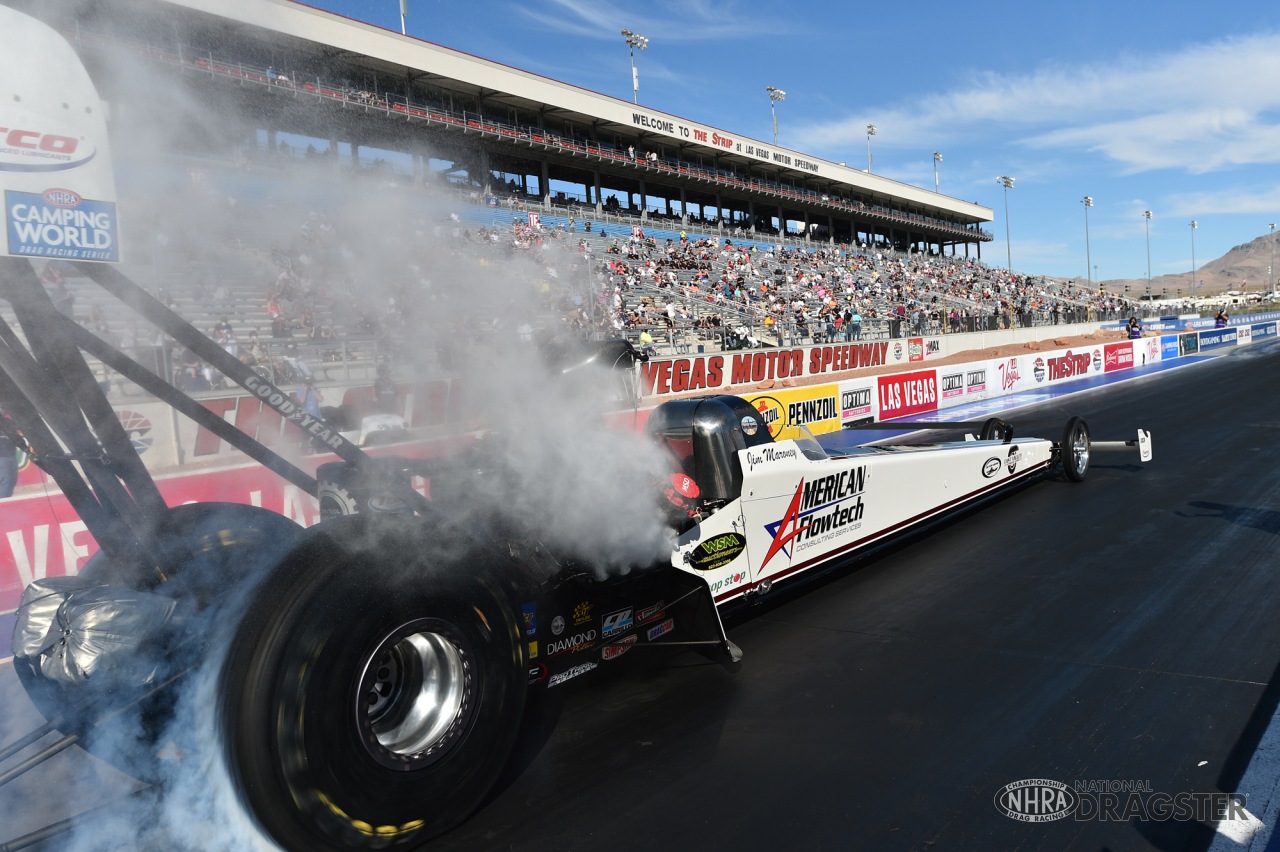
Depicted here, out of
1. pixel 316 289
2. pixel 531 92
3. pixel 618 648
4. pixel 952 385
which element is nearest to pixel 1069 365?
pixel 952 385

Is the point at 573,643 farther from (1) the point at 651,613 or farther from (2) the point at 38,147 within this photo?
(2) the point at 38,147

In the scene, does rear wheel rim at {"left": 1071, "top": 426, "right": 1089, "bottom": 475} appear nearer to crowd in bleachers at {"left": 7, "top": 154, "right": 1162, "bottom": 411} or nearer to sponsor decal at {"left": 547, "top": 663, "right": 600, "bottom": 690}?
crowd in bleachers at {"left": 7, "top": 154, "right": 1162, "bottom": 411}

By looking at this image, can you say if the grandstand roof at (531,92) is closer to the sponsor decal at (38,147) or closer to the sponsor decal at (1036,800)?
the sponsor decal at (38,147)

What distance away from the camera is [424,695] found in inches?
114

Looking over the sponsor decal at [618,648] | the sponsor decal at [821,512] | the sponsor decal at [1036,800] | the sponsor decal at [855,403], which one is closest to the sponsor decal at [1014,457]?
the sponsor decal at [821,512]

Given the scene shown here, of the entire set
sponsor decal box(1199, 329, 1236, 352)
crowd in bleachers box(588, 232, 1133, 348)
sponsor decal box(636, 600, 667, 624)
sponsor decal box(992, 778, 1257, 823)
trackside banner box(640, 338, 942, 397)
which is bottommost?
sponsor decal box(992, 778, 1257, 823)

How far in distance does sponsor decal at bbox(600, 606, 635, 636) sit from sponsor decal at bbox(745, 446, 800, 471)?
4.79 ft

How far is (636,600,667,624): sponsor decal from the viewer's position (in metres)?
4.01

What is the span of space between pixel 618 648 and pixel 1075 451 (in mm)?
7303

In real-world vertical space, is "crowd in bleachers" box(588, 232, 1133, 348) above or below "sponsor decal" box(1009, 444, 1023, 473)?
above

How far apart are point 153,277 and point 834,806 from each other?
3.23 meters

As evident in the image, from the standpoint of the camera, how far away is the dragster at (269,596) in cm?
228

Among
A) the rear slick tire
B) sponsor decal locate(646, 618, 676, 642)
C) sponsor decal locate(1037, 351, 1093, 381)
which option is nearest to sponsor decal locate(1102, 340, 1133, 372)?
sponsor decal locate(1037, 351, 1093, 381)

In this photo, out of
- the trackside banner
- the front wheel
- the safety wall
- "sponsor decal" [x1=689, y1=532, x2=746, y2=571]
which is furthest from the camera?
the trackside banner
